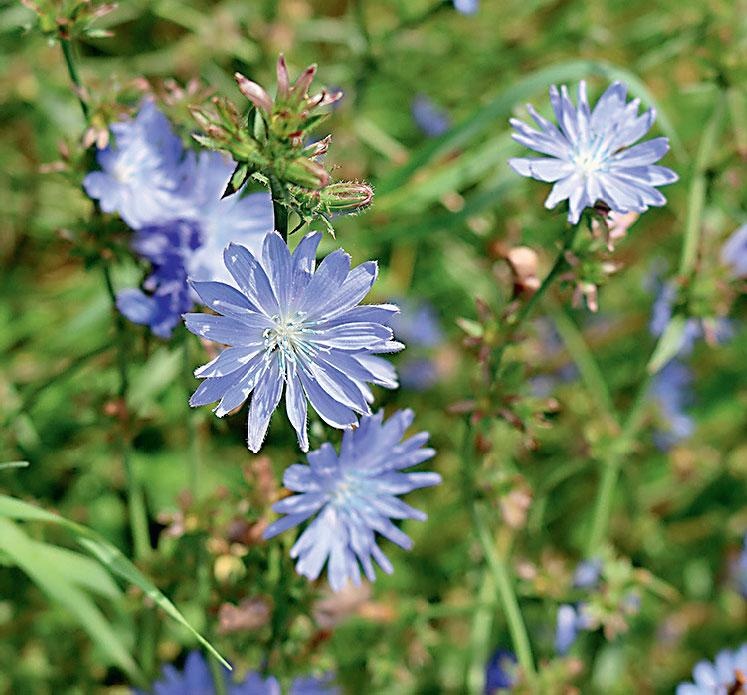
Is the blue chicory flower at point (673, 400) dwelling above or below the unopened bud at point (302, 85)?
above

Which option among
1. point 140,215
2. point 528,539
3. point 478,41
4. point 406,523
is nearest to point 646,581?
point 528,539

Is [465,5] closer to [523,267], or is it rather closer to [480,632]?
[523,267]

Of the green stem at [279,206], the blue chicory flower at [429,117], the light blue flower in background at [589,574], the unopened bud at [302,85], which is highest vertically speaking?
the blue chicory flower at [429,117]

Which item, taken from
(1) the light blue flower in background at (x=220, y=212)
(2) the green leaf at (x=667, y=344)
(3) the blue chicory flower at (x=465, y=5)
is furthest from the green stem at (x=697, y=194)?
(1) the light blue flower in background at (x=220, y=212)

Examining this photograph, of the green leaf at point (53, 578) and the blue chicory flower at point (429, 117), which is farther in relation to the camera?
the blue chicory flower at point (429, 117)

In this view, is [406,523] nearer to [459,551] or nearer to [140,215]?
[459,551]

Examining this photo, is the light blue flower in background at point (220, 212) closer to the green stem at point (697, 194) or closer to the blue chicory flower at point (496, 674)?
the green stem at point (697, 194)
